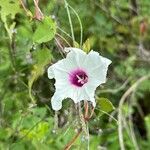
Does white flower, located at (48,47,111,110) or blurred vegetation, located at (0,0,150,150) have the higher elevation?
white flower, located at (48,47,111,110)

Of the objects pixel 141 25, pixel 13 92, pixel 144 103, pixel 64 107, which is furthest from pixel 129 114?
pixel 64 107

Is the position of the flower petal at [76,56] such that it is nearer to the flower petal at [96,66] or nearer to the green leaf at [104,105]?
the flower petal at [96,66]

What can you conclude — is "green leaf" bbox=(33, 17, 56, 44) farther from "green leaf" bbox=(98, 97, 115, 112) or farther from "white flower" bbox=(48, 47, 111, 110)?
"green leaf" bbox=(98, 97, 115, 112)

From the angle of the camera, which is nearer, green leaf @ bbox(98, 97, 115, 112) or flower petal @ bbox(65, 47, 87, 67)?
flower petal @ bbox(65, 47, 87, 67)

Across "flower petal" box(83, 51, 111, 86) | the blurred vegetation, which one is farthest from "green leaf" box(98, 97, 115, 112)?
"flower petal" box(83, 51, 111, 86)

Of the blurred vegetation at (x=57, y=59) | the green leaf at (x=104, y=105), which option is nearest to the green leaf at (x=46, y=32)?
the blurred vegetation at (x=57, y=59)

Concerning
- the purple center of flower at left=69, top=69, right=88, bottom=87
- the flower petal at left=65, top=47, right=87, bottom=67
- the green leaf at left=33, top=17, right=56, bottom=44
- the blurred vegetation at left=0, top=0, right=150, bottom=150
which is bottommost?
the blurred vegetation at left=0, top=0, right=150, bottom=150
